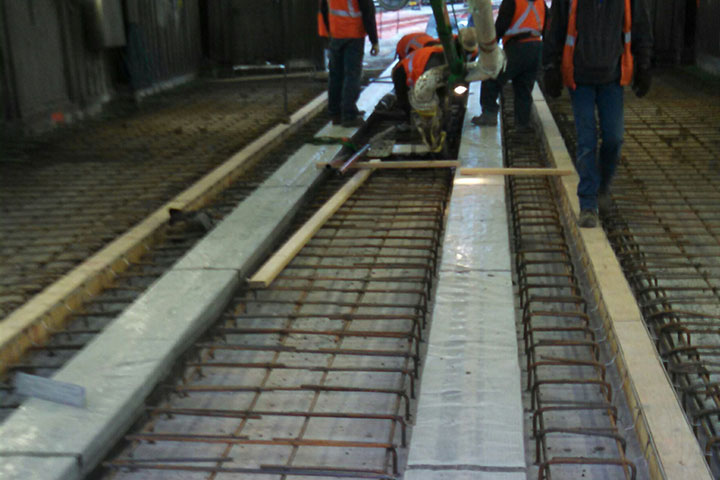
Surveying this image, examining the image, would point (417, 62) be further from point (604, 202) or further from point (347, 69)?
point (604, 202)

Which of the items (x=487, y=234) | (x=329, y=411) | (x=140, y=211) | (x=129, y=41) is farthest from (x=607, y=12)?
(x=129, y=41)

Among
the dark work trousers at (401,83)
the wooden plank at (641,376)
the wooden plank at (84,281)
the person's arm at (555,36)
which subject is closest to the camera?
the wooden plank at (641,376)

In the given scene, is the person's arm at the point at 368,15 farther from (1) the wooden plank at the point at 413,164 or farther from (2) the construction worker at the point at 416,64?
(1) the wooden plank at the point at 413,164

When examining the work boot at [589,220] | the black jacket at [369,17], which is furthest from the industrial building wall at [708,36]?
the work boot at [589,220]

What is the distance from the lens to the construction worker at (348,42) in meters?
7.86

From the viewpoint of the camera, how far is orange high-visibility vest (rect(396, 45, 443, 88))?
662cm

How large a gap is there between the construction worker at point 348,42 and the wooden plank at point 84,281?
218 cm

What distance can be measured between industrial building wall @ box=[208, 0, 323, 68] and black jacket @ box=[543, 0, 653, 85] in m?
9.61

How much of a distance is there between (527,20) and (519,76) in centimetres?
54

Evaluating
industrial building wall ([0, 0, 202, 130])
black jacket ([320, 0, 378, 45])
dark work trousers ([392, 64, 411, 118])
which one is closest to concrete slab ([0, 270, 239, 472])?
dark work trousers ([392, 64, 411, 118])

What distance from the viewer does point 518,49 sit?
7656 mm

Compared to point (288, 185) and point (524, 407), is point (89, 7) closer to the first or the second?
point (288, 185)

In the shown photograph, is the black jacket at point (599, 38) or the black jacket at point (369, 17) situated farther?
the black jacket at point (369, 17)

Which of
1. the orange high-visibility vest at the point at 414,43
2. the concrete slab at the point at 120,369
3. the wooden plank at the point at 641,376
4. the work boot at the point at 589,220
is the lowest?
the wooden plank at the point at 641,376
